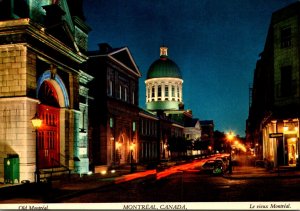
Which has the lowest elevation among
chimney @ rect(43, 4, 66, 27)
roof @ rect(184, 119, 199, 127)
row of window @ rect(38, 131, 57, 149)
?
row of window @ rect(38, 131, 57, 149)

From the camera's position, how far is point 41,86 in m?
27.9

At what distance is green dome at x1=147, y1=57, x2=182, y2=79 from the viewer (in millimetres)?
100688

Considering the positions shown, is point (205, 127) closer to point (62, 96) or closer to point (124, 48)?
point (124, 48)

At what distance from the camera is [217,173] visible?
33781mm

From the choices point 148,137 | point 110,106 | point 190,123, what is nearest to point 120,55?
point 110,106

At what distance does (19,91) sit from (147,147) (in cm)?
4840

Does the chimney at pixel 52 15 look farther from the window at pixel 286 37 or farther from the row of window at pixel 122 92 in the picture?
the row of window at pixel 122 92

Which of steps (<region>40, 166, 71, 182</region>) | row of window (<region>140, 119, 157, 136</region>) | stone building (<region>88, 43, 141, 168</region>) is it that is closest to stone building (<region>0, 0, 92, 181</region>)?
steps (<region>40, 166, 71, 182</region>)

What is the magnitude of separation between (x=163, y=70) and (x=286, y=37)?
6851 cm

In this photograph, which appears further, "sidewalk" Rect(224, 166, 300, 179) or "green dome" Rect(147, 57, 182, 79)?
"green dome" Rect(147, 57, 182, 79)

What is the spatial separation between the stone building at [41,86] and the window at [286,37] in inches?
568

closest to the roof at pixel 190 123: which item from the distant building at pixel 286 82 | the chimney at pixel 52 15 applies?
the distant building at pixel 286 82

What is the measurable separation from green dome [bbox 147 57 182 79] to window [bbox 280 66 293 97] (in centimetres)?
6799

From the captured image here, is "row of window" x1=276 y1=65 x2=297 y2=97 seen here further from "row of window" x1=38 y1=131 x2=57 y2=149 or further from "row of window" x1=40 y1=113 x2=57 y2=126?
"row of window" x1=38 y1=131 x2=57 y2=149
